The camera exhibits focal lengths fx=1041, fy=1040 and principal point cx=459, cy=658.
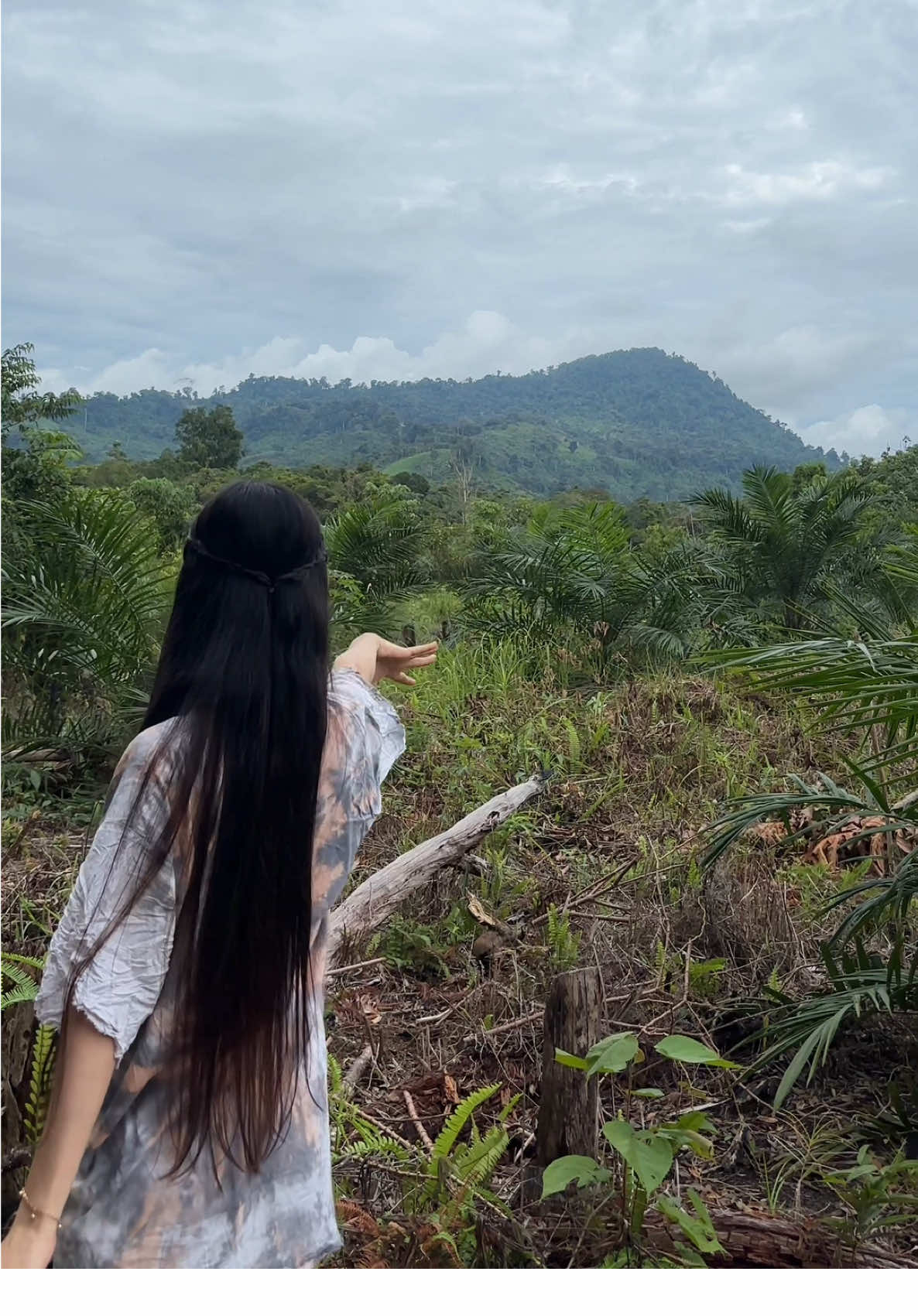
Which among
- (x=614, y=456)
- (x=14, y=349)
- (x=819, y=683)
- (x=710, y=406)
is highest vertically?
(x=710, y=406)

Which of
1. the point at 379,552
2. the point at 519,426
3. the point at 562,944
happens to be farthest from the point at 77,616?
the point at 519,426

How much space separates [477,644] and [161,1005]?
4604 millimetres

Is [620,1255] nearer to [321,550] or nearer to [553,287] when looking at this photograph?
[321,550]

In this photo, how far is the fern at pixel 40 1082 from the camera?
1.25 m

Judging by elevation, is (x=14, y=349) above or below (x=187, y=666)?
above

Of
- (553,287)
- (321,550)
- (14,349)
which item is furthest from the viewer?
(14,349)

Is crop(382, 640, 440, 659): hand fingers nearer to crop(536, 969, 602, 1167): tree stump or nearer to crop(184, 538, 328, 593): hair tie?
crop(184, 538, 328, 593): hair tie

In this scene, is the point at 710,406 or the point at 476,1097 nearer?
the point at 476,1097

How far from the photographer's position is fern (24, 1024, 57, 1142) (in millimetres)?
1249

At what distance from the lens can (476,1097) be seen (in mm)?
1627

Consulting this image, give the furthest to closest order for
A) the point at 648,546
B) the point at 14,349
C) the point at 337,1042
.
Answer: the point at 648,546 → the point at 14,349 → the point at 337,1042

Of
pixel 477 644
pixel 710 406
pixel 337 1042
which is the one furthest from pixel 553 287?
pixel 710 406

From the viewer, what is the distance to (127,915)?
912 millimetres

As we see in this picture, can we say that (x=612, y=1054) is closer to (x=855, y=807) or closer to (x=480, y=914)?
(x=855, y=807)
